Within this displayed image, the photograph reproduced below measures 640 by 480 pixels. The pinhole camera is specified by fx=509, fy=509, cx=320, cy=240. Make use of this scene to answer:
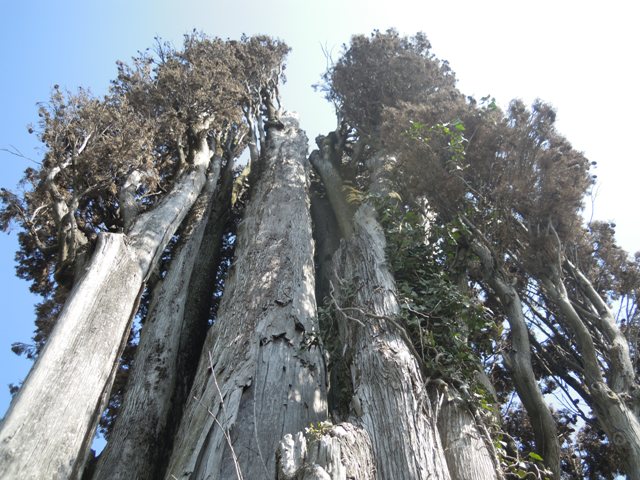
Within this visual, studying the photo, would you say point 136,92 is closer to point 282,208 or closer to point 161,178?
point 161,178

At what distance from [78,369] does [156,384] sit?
220 cm

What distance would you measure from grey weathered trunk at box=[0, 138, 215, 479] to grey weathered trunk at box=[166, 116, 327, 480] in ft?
2.99

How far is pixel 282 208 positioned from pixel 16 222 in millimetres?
3795

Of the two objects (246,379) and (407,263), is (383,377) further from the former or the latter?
(407,263)

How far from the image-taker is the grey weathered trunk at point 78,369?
12.2ft

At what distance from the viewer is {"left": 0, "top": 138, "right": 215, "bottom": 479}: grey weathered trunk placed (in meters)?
3.72

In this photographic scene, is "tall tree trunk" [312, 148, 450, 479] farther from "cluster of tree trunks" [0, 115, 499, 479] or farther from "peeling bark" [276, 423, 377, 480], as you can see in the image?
"peeling bark" [276, 423, 377, 480]

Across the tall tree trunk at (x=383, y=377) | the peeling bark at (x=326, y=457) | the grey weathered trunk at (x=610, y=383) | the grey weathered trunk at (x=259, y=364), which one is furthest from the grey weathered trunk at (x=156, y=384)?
the grey weathered trunk at (x=610, y=383)

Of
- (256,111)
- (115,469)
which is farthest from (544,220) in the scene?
(256,111)

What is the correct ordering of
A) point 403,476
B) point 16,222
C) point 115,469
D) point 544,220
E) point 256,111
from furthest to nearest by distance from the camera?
point 256,111 → point 16,222 → point 544,220 → point 115,469 → point 403,476

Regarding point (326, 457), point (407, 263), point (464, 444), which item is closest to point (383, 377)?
point (464, 444)

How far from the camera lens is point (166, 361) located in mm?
6855

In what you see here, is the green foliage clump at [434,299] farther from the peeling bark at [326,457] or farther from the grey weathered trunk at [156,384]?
the grey weathered trunk at [156,384]

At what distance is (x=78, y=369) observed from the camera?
4418 millimetres
